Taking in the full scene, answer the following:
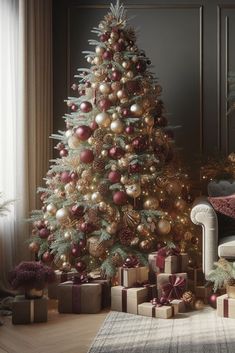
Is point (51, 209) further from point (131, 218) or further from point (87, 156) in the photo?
point (131, 218)

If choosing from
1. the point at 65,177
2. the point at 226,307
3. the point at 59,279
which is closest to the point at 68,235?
the point at 59,279

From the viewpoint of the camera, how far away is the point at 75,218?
155 inches

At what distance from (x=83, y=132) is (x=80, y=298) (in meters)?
1.25

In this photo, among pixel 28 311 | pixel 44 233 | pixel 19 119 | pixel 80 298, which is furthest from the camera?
pixel 19 119

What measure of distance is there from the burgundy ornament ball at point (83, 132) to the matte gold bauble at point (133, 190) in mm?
516

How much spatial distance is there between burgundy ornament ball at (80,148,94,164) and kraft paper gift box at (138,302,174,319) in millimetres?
1140

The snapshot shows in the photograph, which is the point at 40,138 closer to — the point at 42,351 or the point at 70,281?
the point at 70,281

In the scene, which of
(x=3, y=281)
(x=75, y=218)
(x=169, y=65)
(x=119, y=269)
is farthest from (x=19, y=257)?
(x=169, y=65)

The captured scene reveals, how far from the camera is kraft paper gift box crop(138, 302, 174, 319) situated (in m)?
3.40

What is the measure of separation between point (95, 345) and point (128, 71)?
2121 mm

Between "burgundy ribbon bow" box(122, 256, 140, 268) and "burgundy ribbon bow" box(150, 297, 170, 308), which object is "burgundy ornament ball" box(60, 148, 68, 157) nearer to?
"burgundy ribbon bow" box(122, 256, 140, 268)

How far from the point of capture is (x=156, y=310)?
11.2 feet

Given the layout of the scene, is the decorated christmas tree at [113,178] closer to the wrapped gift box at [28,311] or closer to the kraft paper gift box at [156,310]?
the kraft paper gift box at [156,310]

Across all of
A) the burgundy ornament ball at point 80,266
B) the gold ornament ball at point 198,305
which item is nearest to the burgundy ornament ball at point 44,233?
the burgundy ornament ball at point 80,266
